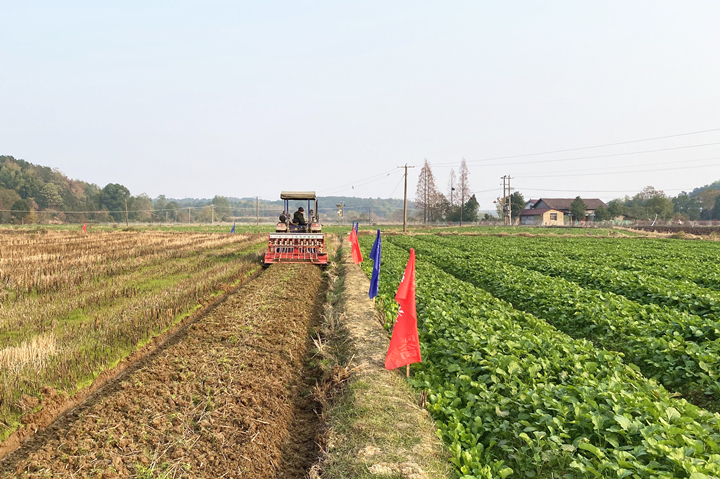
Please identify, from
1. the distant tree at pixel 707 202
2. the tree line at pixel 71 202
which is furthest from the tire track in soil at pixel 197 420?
the distant tree at pixel 707 202

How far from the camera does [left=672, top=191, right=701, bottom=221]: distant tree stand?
9062cm

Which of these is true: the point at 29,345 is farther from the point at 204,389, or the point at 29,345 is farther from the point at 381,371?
the point at 381,371

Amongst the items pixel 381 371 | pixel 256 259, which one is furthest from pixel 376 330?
pixel 256 259

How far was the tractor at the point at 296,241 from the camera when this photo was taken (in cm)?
1530

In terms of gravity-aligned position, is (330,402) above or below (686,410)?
below

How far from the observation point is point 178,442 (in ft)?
13.1

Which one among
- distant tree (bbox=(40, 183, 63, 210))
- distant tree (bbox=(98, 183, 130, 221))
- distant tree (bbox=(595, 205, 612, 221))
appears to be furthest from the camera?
distant tree (bbox=(98, 183, 130, 221))

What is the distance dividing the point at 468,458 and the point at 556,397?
4.10 ft

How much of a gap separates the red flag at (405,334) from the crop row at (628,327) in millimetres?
3444

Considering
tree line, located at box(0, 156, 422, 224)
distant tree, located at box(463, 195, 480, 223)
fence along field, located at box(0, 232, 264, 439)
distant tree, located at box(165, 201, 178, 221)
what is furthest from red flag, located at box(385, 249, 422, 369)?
distant tree, located at box(165, 201, 178, 221)

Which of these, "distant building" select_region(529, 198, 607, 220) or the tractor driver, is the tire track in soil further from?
"distant building" select_region(529, 198, 607, 220)

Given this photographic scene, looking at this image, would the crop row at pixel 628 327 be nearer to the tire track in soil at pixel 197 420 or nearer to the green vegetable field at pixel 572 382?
the green vegetable field at pixel 572 382

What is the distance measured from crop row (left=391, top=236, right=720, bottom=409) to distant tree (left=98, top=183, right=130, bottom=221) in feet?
342

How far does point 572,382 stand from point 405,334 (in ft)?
6.67
